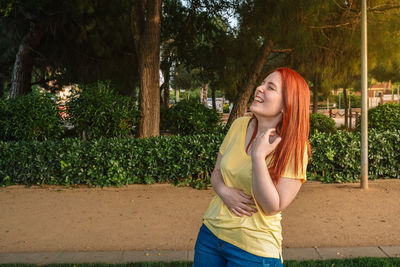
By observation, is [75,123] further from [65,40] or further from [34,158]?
[65,40]

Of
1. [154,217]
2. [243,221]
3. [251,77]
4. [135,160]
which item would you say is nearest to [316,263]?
[154,217]

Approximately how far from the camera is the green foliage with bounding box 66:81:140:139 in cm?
815

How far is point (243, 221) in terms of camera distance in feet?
6.06

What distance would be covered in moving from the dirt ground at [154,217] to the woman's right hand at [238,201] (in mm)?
2744

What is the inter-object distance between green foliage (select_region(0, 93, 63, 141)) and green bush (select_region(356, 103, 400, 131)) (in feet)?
21.9

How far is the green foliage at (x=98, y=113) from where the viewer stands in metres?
8.15

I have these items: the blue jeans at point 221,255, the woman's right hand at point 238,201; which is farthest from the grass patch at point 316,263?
the woman's right hand at point 238,201

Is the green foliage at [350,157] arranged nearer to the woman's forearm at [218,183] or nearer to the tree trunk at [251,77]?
the tree trunk at [251,77]

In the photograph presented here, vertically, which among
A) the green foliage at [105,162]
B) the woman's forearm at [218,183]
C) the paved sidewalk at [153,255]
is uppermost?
the woman's forearm at [218,183]

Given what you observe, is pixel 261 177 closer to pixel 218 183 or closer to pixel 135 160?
pixel 218 183

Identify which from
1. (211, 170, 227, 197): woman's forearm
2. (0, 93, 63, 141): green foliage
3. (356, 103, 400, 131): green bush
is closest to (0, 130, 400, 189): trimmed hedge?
(0, 93, 63, 141): green foliage

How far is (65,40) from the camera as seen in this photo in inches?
521

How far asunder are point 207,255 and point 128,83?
1333 centimetres

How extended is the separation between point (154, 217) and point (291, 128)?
4105 mm
